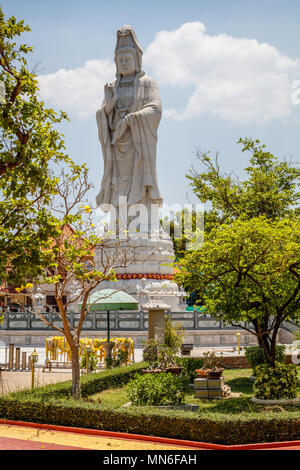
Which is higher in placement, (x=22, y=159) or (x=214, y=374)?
(x=22, y=159)

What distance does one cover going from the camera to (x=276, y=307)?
456 inches

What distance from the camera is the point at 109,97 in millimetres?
31484

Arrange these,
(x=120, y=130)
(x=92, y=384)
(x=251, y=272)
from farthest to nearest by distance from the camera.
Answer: (x=120, y=130) < (x=92, y=384) < (x=251, y=272)

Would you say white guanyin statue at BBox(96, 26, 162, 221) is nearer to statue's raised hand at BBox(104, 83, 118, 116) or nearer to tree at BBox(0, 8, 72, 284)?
statue's raised hand at BBox(104, 83, 118, 116)

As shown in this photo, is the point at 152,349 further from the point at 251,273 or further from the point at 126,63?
the point at 126,63

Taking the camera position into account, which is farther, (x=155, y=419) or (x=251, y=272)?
(x=251, y=272)

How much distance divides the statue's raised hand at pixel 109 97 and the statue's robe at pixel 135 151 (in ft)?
0.91

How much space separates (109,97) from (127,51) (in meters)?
2.87

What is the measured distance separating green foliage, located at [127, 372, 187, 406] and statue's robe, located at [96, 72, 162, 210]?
67.0 ft

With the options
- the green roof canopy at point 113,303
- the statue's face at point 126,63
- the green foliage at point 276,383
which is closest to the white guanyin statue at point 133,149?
the statue's face at point 126,63

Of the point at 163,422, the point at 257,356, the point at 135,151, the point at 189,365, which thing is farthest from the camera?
the point at 135,151

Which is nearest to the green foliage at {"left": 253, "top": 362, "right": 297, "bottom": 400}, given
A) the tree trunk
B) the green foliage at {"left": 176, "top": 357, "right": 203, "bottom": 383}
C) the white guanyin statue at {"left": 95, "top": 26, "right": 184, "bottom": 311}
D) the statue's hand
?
the green foliage at {"left": 176, "top": 357, "right": 203, "bottom": 383}

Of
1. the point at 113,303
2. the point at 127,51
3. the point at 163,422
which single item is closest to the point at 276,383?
the point at 163,422
